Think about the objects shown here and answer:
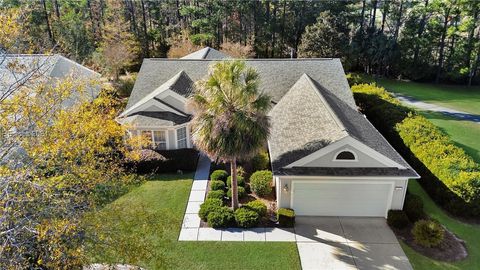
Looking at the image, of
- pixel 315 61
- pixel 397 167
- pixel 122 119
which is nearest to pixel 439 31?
pixel 315 61

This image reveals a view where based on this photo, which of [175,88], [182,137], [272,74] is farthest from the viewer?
[272,74]

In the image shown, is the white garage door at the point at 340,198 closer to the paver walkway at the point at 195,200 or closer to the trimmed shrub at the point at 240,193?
the trimmed shrub at the point at 240,193

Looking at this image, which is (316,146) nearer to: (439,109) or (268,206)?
(268,206)

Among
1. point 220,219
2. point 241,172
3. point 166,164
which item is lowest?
point 220,219

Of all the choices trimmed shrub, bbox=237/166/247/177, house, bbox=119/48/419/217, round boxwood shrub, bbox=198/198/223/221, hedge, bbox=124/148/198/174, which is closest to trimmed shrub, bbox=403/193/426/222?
house, bbox=119/48/419/217

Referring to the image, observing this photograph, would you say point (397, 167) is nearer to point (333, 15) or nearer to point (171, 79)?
point (171, 79)

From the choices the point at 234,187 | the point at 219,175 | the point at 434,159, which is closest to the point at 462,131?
the point at 434,159

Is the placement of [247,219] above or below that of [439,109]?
below

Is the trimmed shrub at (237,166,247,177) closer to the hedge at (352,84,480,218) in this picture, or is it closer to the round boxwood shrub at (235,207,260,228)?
the round boxwood shrub at (235,207,260,228)
